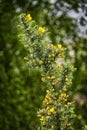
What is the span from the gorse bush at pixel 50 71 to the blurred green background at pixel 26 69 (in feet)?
11.7

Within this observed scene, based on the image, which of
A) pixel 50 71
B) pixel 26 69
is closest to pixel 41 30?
pixel 50 71

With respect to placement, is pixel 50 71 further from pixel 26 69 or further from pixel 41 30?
pixel 26 69

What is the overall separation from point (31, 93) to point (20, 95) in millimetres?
183

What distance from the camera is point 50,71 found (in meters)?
2.63

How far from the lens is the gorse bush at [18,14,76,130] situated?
2.61 meters

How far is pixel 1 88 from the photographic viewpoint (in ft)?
20.8

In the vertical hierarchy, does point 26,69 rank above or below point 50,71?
below

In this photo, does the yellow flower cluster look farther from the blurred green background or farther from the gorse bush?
the blurred green background

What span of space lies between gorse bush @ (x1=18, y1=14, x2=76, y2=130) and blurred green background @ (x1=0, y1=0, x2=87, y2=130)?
3.56 m

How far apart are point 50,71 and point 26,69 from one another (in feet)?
12.4

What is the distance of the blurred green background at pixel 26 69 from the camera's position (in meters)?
6.25

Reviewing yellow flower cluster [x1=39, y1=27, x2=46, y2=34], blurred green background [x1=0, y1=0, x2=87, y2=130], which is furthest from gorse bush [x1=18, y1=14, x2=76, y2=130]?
blurred green background [x1=0, y1=0, x2=87, y2=130]

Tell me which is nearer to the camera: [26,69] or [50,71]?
[50,71]

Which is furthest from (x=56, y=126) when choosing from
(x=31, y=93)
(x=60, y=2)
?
(x=31, y=93)
